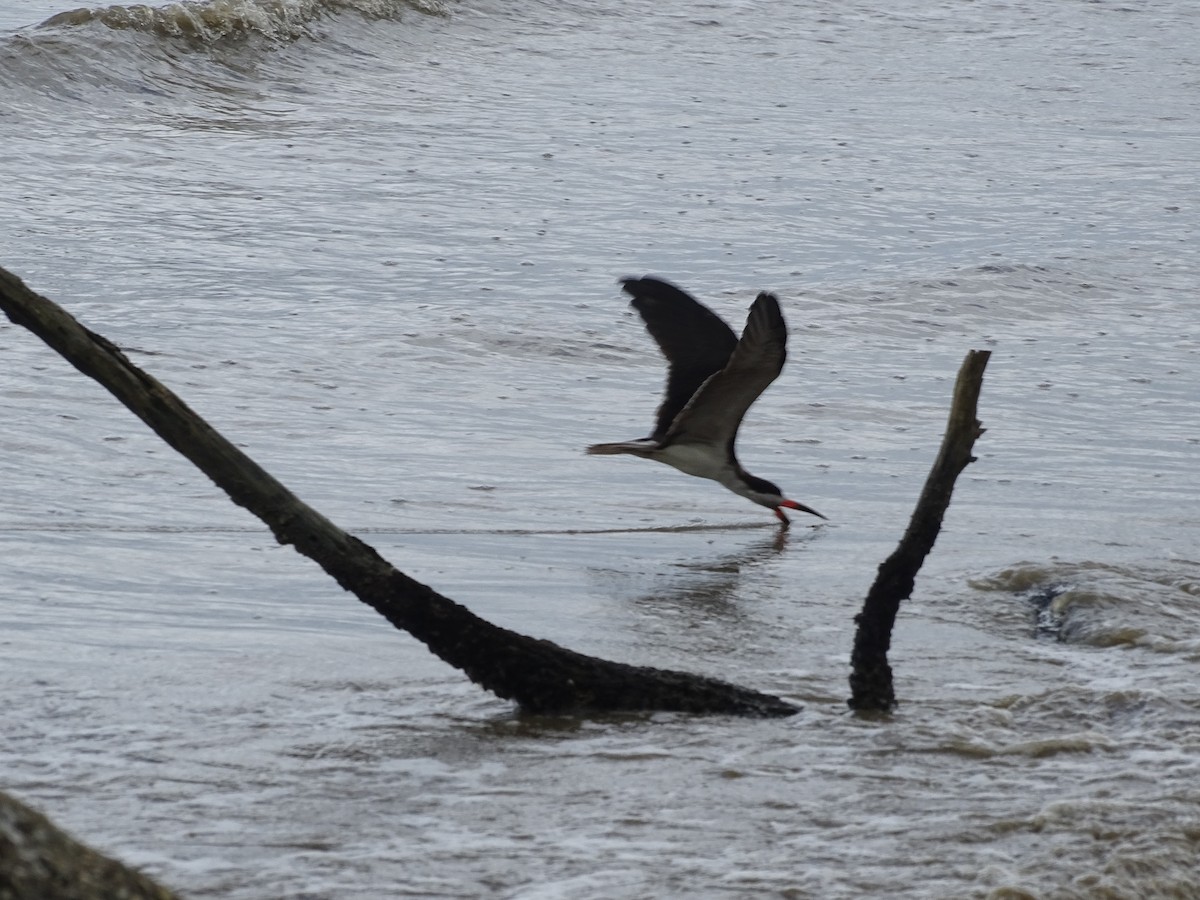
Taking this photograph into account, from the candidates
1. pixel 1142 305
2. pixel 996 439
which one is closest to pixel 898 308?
pixel 1142 305

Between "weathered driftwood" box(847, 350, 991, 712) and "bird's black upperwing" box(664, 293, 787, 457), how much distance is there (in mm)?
1708

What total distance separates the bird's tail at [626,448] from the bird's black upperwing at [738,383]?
8cm

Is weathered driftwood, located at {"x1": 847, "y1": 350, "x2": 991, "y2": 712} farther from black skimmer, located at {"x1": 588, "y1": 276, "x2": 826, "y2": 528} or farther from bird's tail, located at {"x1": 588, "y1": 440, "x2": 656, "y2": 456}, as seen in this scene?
bird's tail, located at {"x1": 588, "y1": 440, "x2": 656, "y2": 456}

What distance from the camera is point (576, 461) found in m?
7.38

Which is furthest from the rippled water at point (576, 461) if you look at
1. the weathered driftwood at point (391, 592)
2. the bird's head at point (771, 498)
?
the bird's head at point (771, 498)

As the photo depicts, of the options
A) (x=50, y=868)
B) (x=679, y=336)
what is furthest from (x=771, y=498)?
(x=50, y=868)

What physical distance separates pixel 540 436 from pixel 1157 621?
3.19 metres

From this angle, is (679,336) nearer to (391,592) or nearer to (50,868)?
(391,592)

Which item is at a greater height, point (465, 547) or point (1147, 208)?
point (1147, 208)

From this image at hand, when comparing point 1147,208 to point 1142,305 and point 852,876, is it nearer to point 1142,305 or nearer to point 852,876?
point 1142,305

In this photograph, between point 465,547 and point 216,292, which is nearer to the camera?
point 465,547

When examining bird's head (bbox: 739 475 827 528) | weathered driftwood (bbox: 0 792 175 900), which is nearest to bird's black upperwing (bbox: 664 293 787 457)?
bird's head (bbox: 739 475 827 528)

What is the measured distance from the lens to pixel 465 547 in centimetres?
609

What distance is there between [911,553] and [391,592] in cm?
126
